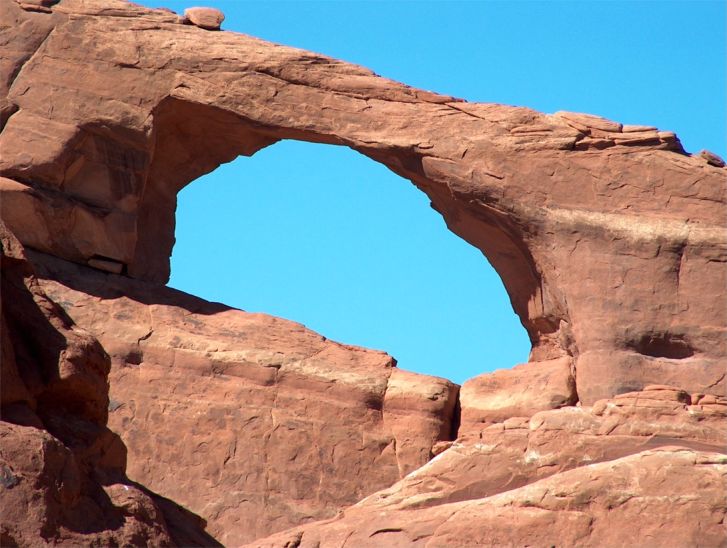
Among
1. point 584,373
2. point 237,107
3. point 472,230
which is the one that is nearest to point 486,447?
point 584,373

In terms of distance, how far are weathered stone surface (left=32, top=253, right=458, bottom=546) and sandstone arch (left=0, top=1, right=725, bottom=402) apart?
52.4 inches

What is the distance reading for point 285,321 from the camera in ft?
71.3

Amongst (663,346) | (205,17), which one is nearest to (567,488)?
(663,346)

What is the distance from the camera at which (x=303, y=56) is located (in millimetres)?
21828

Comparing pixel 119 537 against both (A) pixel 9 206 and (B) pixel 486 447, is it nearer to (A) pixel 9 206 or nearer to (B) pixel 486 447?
(B) pixel 486 447

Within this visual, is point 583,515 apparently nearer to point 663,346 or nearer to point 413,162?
point 663,346

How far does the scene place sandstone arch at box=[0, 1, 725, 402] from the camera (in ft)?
67.1

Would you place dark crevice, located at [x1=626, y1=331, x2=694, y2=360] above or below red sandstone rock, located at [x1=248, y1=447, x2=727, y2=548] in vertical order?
above

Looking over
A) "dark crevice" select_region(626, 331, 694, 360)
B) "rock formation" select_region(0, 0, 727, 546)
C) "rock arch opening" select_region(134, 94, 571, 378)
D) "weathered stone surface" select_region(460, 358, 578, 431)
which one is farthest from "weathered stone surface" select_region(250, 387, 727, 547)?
"rock arch opening" select_region(134, 94, 571, 378)

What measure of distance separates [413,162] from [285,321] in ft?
9.20

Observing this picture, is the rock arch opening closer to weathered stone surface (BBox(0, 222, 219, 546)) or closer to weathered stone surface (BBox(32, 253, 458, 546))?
weathered stone surface (BBox(32, 253, 458, 546))

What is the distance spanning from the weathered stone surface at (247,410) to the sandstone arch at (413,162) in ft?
4.36

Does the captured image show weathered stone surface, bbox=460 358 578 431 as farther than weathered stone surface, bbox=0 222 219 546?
Yes

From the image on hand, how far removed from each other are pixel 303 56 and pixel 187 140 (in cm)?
208
